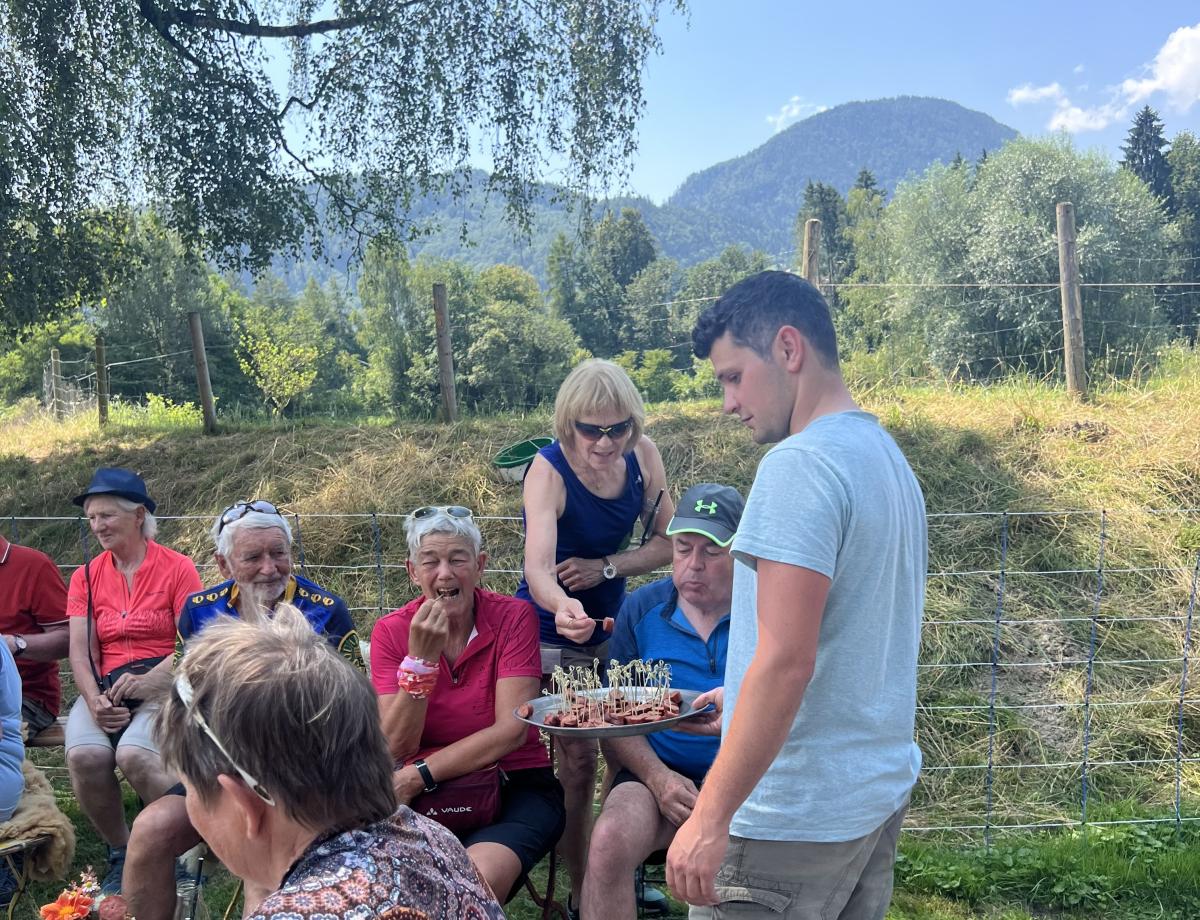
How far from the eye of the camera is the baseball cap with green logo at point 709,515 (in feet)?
9.50

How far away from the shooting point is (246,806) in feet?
4.54

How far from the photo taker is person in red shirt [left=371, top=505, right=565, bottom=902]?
2762mm

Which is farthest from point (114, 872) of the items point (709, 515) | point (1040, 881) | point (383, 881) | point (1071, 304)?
point (1071, 304)

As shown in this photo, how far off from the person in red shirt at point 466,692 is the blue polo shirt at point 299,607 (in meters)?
0.42

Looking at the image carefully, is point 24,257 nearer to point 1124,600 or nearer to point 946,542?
point 946,542

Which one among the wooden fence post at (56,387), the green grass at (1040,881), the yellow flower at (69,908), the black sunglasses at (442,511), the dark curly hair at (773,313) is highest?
the wooden fence post at (56,387)

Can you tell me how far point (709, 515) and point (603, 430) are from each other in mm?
445

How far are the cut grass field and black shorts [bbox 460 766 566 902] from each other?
930 millimetres

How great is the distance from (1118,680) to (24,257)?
9861 mm

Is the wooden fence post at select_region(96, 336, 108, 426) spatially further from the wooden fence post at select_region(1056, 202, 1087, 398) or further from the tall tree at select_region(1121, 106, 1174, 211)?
the tall tree at select_region(1121, 106, 1174, 211)

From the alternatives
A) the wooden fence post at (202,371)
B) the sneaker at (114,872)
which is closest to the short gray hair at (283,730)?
the sneaker at (114,872)

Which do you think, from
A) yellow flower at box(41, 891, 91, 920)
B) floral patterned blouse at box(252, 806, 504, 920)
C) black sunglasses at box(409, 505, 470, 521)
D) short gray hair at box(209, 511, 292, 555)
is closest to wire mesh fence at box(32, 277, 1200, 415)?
short gray hair at box(209, 511, 292, 555)

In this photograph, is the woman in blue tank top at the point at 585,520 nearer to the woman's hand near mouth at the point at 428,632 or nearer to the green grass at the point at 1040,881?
the woman's hand near mouth at the point at 428,632

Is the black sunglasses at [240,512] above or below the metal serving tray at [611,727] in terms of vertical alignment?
above
